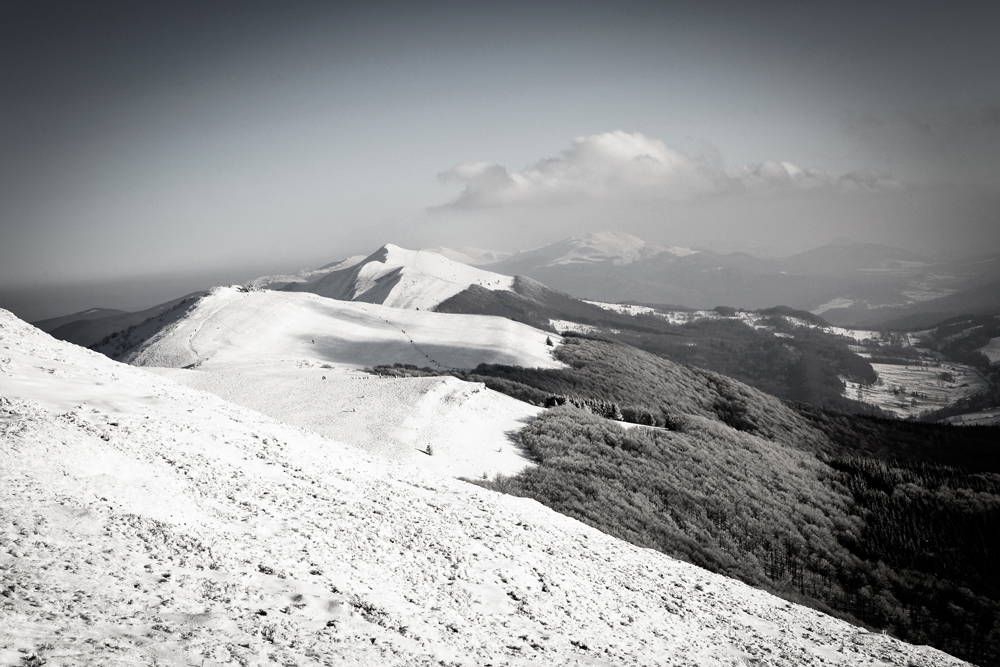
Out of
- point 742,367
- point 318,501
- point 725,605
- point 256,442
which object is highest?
point 256,442

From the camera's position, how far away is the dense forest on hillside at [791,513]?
14.2m

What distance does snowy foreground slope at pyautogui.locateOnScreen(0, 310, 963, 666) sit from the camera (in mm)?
5742

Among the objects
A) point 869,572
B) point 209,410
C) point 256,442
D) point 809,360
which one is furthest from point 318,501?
point 809,360

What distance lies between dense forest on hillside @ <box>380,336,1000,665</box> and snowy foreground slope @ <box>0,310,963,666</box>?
341cm

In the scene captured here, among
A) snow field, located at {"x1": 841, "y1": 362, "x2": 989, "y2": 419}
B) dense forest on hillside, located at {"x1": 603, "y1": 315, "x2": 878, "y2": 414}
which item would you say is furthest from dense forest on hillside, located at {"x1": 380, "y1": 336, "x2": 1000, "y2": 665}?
snow field, located at {"x1": 841, "y1": 362, "x2": 989, "y2": 419}

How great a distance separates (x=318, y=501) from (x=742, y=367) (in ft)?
454

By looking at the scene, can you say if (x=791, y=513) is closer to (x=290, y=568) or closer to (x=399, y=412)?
(x=399, y=412)

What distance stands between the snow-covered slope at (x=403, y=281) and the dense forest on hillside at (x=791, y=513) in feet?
261

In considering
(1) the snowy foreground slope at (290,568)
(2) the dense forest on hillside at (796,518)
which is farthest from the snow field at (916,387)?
(1) the snowy foreground slope at (290,568)

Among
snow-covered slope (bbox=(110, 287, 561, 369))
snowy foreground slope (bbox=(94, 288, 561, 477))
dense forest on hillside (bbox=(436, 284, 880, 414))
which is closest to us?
snowy foreground slope (bbox=(94, 288, 561, 477))

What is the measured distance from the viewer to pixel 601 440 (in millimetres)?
22016

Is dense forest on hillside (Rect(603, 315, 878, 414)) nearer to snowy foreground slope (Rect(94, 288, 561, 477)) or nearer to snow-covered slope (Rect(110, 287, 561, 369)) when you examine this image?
snow-covered slope (Rect(110, 287, 561, 369))

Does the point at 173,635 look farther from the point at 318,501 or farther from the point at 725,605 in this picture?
the point at 725,605

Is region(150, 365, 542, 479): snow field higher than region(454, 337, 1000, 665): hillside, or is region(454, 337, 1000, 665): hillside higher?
region(150, 365, 542, 479): snow field
